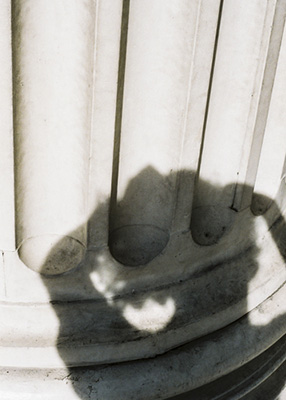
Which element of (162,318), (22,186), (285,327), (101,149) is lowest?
(285,327)

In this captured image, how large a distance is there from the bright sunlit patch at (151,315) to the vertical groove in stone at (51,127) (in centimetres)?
32

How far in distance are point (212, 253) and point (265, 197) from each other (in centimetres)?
37

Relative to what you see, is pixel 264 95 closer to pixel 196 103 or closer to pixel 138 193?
pixel 196 103

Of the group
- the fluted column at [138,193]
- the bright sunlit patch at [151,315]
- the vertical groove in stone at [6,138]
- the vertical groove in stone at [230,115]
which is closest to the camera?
the vertical groove in stone at [6,138]

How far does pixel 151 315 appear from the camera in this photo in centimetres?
242

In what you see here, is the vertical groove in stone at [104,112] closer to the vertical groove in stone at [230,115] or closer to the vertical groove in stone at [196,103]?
the vertical groove in stone at [196,103]

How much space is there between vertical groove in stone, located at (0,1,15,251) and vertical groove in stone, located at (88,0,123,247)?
0.27 meters

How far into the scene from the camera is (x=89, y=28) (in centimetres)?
185

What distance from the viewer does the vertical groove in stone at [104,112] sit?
1.86m

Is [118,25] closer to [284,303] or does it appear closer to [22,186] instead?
[22,186]

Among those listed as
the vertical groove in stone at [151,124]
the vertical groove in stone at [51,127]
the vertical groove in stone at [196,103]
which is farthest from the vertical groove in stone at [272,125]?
the vertical groove in stone at [51,127]

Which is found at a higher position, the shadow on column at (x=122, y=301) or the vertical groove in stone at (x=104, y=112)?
the vertical groove in stone at (x=104, y=112)

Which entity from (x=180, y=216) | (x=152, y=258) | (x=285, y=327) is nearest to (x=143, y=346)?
(x=152, y=258)

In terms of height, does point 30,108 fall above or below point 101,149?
above
